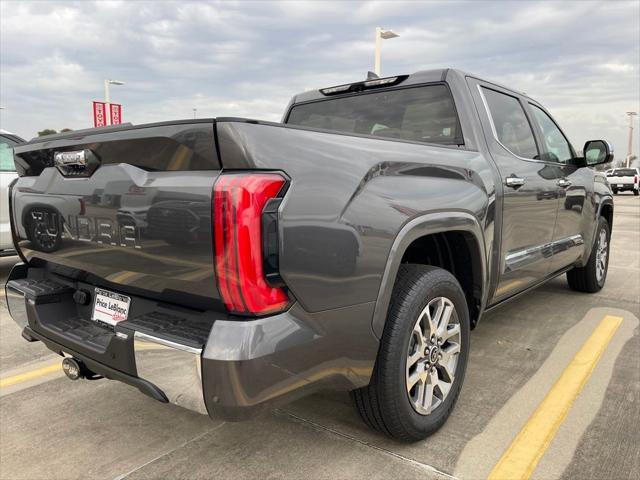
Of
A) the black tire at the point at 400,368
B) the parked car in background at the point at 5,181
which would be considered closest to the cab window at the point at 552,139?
the black tire at the point at 400,368

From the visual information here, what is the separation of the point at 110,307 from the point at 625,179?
33435mm

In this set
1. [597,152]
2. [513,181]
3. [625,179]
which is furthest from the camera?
[625,179]

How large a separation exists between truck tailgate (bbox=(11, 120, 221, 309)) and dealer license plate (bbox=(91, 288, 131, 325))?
2.1 inches

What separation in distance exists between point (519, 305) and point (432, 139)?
8.09 ft

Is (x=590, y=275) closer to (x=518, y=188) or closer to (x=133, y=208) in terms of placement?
(x=518, y=188)

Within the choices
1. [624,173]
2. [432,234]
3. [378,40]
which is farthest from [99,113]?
[624,173]

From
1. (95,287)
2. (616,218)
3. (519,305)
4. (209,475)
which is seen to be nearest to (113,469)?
(209,475)

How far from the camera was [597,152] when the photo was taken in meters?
4.35

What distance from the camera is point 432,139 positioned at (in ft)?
10.2

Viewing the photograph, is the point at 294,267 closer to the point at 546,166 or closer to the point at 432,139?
the point at 432,139

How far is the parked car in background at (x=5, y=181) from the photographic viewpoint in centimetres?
543

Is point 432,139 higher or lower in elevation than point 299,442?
higher

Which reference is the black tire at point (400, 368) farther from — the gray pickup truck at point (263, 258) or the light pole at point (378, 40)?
the light pole at point (378, 40)

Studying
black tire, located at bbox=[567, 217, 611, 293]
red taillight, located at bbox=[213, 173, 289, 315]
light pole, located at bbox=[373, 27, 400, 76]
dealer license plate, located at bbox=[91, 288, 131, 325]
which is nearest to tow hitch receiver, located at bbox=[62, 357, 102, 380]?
dealer license plate, located at bbox=[91, 288, 131, 325]
